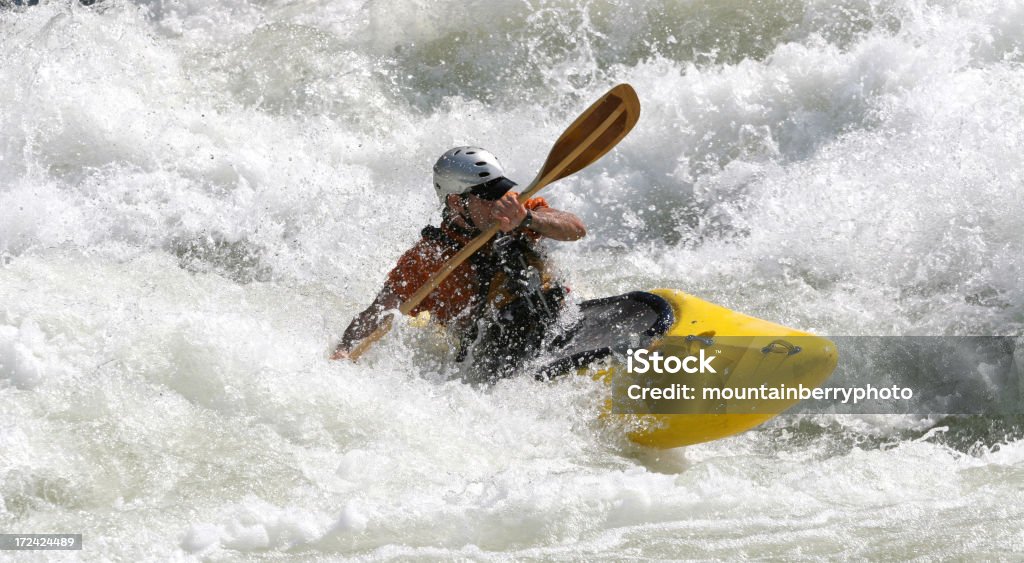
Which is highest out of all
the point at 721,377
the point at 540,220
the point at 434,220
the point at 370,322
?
the point at 434,220

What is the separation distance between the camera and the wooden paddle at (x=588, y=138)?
4.20 metres

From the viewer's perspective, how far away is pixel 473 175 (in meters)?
4.02

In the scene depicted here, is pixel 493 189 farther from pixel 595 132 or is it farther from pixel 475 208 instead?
pixel 595 132

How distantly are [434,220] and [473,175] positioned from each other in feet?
A: 8.37

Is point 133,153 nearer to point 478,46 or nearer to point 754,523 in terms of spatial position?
point 478,46

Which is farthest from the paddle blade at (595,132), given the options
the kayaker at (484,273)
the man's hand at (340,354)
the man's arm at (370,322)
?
the man's hand at (340,354)

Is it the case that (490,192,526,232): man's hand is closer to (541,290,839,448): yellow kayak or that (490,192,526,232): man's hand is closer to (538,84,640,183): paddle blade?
(538,84,640,183): paddle blade

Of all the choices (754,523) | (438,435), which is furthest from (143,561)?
(754,523)

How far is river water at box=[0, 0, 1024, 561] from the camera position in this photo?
3.36 m

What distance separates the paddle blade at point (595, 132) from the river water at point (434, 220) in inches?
27.3

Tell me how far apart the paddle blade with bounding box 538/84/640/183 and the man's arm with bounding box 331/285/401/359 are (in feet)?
2.70

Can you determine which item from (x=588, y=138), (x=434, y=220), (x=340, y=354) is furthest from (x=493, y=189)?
(x=434, y=220)

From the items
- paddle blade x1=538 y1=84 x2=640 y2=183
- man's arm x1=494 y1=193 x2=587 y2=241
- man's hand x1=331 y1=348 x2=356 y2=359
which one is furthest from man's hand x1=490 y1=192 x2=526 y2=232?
man's hand x1=331 y1=348 x2=356 y2=359

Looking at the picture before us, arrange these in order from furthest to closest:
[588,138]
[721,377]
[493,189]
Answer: [588,138]
[493,189]
[721,377]
